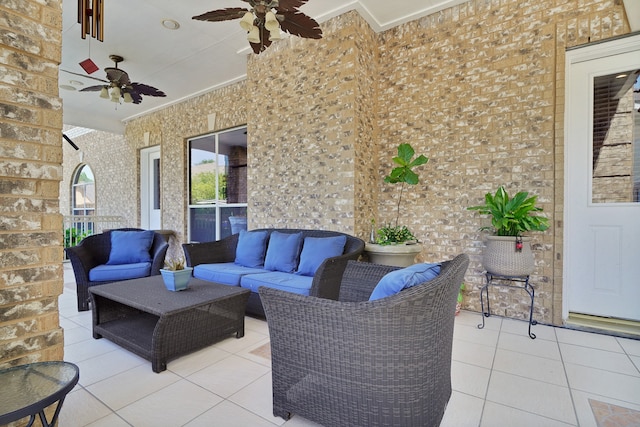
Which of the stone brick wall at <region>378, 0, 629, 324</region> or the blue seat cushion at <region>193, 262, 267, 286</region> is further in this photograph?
the blue seat cushion at <region>193, 262, 267, 286</region>

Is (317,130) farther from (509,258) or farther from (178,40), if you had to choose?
(509,258)

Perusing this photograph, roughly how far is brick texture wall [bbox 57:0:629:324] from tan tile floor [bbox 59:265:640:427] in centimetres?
84

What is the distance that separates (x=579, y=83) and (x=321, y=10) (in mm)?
2902

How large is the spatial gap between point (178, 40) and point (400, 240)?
4110 millimetres

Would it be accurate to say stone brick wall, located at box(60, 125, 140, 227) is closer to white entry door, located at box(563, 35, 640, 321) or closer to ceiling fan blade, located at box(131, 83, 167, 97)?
ceiling fan blade, located at box(131, 83, 167, 97)

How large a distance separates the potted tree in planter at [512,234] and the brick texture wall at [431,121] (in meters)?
0.38

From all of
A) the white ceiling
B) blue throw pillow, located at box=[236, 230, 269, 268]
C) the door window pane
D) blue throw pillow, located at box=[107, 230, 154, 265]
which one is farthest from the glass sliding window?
the door window pane

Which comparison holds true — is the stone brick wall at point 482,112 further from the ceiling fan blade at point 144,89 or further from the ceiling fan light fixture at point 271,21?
the ceiling fan blade at point 144,89

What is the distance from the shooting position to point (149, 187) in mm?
7391

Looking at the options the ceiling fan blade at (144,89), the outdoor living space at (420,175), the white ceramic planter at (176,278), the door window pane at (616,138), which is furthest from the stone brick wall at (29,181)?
the door window pane at (616,138)

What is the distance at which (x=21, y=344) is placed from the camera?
1.18m

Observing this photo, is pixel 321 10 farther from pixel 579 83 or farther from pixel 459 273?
pixel 459 273

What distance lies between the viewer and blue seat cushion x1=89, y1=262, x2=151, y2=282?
143 inches

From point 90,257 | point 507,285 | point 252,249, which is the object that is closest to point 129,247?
point 90,257
